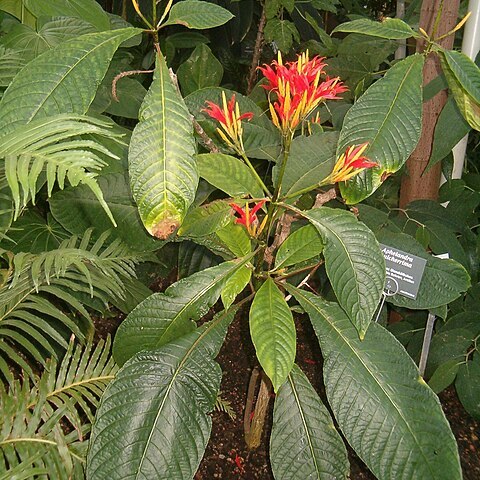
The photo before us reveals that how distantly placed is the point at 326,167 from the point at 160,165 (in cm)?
36

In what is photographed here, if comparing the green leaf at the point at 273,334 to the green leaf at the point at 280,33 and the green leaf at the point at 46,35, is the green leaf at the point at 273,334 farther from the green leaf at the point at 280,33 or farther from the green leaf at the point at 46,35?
the green leaf at the point at 280,33

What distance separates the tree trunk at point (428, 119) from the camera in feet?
3.92

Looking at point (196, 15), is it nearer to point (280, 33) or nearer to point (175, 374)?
point (175, 374)

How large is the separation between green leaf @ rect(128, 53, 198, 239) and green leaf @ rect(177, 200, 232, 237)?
0.12 meters

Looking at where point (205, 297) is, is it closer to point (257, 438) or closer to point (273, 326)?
point (273, 326)

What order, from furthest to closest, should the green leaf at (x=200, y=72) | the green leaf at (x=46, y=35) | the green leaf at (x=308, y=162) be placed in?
the green leaf at (x=200, y=72) < the green leaf at (x=46, y=35) < the green leaf at (x=308, y=162)

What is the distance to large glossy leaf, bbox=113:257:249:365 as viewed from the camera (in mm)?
911

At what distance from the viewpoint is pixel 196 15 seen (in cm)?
83

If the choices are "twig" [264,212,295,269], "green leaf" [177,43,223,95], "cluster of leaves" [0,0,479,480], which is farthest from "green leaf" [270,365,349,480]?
"green leaf" [177,43,223,95]

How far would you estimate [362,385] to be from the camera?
0.92 metres

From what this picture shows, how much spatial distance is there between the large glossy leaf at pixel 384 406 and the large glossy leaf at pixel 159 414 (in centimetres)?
19

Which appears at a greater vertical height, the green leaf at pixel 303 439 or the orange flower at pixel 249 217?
the orange flower at pixel 249 217

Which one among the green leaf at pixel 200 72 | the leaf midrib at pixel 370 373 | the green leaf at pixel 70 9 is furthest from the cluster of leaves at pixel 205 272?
the green leaf at pixel 200 72

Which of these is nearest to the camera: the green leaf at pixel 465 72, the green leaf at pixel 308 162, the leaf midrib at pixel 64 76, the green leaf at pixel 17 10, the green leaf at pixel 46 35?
the leaf midrib at pixel 64 76
